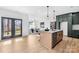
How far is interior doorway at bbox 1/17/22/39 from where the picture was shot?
8972mm

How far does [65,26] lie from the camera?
11375 mm

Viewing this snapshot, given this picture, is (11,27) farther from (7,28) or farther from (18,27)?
(18,27)

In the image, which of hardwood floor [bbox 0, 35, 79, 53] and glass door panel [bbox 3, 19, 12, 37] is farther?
glass door panel [bbox 3, 19, 12, 37]

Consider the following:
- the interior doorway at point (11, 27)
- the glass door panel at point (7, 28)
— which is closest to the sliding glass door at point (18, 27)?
the interior doorway at point (11, 27)

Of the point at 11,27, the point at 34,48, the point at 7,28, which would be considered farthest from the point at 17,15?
the point at 34,48

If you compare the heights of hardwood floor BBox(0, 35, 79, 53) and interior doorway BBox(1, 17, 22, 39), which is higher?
interior doorway BBox(1, 17, 22, 39)

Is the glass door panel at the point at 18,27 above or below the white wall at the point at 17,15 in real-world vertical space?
below

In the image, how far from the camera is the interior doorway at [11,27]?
353 inches

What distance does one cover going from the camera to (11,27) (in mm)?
9812

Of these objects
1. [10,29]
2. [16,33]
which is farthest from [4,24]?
[16,33]

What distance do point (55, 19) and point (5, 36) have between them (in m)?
7.19

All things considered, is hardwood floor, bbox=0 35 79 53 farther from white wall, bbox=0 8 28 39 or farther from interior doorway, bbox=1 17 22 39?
white wall, bbox=0 8 28 39

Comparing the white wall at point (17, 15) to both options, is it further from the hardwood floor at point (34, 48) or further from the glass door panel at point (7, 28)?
the hardwood floor at point (34, 48)

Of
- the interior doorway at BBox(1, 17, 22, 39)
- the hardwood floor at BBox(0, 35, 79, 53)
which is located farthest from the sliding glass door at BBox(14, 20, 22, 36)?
the hardwood floor at BBox(0, 35, 79, 53)
